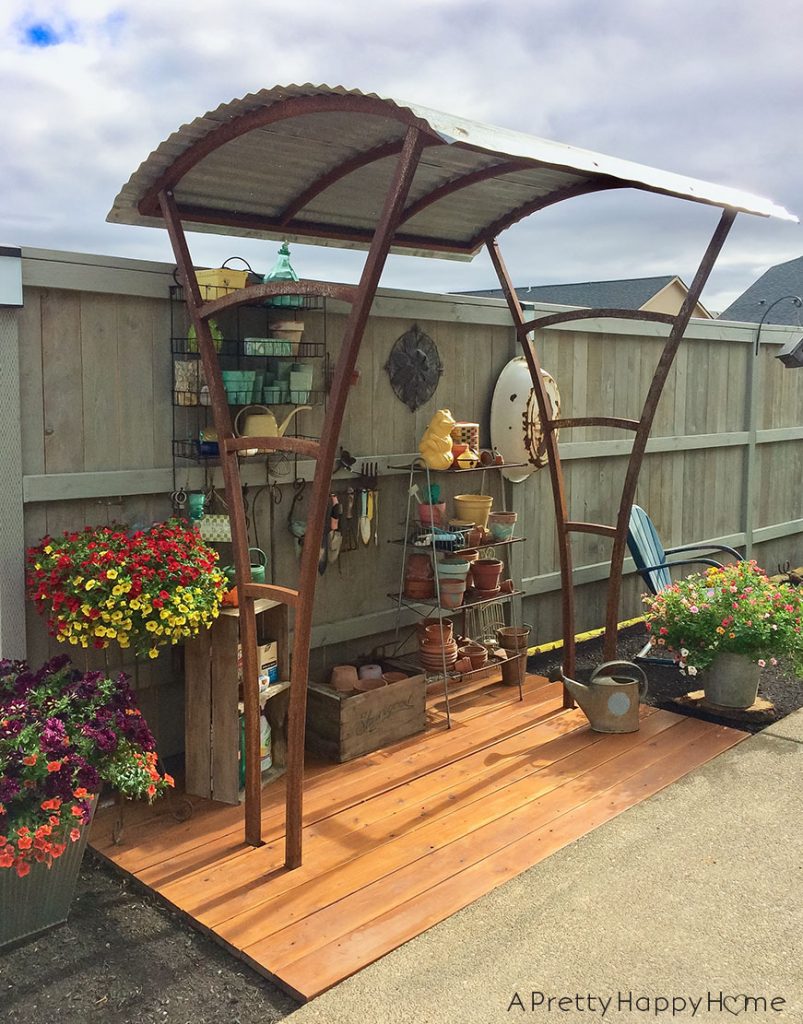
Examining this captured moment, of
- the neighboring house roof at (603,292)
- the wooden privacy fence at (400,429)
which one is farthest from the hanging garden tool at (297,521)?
the neighboring house roof at (603,292)

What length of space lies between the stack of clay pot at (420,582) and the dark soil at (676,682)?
0.76 metres

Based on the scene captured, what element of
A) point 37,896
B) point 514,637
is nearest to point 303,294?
point 37,896

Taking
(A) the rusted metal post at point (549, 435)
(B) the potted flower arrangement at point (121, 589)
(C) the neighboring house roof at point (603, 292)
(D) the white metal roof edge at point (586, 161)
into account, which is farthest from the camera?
(C) the neighboring house roof at point (603, 292)

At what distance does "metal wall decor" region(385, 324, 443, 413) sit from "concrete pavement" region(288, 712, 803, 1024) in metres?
2.02

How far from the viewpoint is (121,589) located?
2.80 metres

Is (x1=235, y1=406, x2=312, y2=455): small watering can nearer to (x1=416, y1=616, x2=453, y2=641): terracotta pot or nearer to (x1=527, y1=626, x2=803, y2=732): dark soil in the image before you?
(x1=416, y1=616, x2=453, y2=641): terracotta pot

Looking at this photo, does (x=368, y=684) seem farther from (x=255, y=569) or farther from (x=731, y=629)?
(x=731, y=629)

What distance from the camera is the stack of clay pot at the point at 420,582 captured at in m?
4.16

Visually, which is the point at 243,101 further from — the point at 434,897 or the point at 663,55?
the point at 434,897

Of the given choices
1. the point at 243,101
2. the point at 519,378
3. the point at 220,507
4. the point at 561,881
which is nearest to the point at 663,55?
the point at 519,378

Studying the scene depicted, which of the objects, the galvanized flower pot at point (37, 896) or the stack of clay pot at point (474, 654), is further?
the stack of clay pot at point (474, 654)

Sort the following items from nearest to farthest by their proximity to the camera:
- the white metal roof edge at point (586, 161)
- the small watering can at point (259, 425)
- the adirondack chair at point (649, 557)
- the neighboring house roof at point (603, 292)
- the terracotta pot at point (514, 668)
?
1. the white metal roof edge at point (586, 161)
2. the small watering can at point (259, 425)
3. the terracotta pot at point (514, 668)
4. the adirondack chair at point (649, 557)
5. the neighboring house roof at point (603, 292)

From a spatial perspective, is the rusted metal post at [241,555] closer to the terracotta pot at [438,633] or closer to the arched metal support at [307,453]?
the arched metal support at [307,453]

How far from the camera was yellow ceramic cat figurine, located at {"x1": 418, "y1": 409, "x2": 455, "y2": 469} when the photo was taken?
4.04 m
